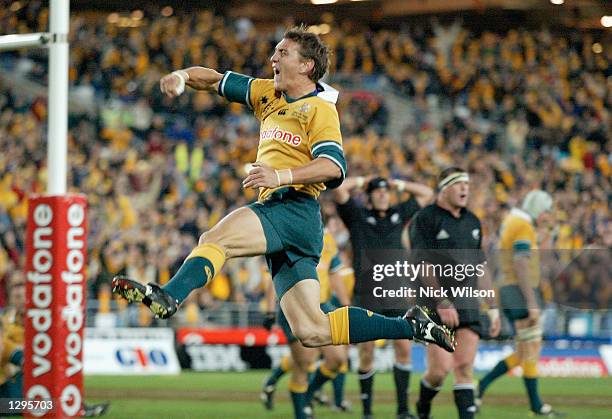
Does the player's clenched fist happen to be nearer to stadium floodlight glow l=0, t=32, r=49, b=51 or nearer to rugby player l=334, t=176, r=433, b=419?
stadium floodlight glow l=0, t=32, r=49, b=51

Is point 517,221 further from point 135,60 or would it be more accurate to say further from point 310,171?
point 135,60

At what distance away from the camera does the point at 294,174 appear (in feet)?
20.6

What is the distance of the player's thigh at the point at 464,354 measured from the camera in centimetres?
883

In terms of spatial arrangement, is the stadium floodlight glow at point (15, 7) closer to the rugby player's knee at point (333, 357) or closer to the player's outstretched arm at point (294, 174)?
the rugby player's knee at point (333, 357)

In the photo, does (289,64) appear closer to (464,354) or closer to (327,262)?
(464,354)

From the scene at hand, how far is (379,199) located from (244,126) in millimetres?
13131

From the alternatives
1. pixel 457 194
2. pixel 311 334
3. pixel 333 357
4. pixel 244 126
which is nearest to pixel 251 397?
pixel 333 357

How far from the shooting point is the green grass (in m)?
11.2

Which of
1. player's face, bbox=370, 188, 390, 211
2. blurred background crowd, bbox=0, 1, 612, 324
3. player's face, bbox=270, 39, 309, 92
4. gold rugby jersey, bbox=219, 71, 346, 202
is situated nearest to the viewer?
gold rugby jersey, bbox=219, 71, 346, 202

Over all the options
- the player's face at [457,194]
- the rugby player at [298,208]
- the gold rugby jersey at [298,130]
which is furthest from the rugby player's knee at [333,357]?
the gold rugby jersey at [298,130]

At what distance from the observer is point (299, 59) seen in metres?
6.85

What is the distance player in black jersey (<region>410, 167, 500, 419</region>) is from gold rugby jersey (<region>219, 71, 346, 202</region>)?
7.98 feet

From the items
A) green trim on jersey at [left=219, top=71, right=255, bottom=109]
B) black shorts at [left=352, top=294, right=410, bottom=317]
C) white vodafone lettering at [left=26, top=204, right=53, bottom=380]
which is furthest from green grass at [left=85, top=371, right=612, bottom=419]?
green trim on jersey at [left=219, top=71, right=255, bottom=109]

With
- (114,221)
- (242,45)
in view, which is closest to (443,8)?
(242,45)
